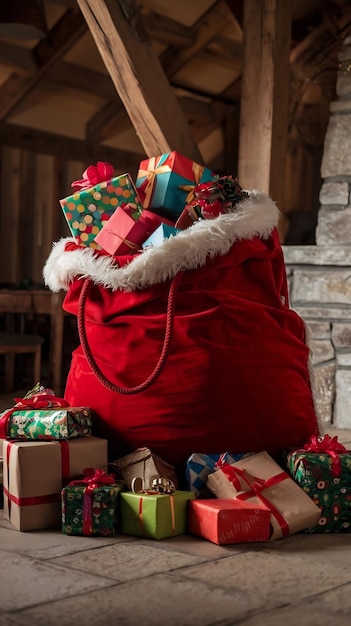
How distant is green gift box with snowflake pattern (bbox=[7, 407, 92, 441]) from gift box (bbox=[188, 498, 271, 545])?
416mm

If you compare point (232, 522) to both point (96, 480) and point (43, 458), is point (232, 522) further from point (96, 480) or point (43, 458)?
point (43, 458)

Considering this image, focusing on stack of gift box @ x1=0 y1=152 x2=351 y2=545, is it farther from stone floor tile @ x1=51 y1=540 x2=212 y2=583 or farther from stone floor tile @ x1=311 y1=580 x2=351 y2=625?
stone floor tile @ x1=311 y1=580 x2=351 y2=625

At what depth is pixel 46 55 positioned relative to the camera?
650 cm

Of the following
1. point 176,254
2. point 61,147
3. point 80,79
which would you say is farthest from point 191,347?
point 61,147

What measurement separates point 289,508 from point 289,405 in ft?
1.23

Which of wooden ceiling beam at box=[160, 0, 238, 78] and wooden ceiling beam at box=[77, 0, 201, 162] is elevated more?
wooden ceiling beam at box=[160, 0, 238, 78]

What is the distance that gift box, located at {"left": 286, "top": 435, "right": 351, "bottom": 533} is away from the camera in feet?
7.60

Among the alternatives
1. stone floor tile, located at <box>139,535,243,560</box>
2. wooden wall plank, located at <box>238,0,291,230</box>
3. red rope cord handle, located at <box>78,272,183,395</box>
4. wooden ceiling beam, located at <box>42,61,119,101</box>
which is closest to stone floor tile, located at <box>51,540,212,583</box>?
stone floor tile, located at <box>139,535,243,560</box>

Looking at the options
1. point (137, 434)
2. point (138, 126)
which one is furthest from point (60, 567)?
point (138, 126)

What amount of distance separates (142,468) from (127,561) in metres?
0.39

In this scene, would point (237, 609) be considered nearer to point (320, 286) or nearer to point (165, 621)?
point (165, 621)

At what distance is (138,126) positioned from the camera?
3992mm

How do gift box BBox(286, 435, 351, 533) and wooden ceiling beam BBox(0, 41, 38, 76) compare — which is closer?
gift box BBox(286, 435, 351, 533)

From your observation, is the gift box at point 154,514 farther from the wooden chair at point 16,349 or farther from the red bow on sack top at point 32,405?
the wooden chair at point 16,349
